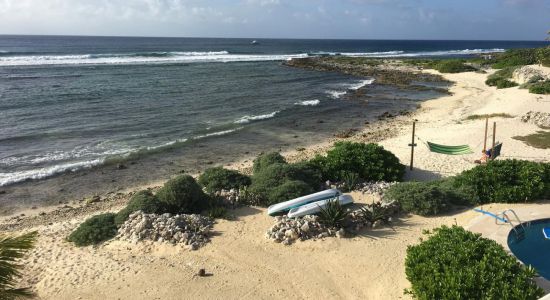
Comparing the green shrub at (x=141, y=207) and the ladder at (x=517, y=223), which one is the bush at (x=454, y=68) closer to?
the ladder at (x=517, y=223)

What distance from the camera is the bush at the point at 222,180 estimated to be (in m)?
13.5

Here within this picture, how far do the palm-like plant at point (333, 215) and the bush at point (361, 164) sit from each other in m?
3.43

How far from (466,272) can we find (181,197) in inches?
307

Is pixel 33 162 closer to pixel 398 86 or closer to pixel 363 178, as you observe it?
pixel 363 178

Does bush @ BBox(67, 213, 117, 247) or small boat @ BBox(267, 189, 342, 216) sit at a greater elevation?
small boat @ BBox(267, 189, 342, 216)

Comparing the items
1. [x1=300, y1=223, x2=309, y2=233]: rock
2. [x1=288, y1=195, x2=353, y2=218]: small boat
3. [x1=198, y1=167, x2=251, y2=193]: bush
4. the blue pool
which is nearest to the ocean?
[x1=198, y1=167, x2=251, y2=193]: bush

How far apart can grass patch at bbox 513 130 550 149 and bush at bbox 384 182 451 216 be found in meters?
9.91

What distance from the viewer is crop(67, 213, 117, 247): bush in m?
10.8

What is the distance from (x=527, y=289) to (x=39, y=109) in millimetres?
30226

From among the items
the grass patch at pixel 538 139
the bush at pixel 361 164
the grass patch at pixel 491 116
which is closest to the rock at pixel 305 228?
the bush at pixel 361 164

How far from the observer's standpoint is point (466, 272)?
7.22m

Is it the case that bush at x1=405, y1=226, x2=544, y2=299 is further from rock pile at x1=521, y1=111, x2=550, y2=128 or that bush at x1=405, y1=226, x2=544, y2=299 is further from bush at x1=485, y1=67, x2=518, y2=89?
bush at x1=485, y1=67, x2=518, y2=89

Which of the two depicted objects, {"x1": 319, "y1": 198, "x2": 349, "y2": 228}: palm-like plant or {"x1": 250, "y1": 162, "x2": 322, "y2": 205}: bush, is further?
{"x1": 250, "y1": 162, "x2": 322, "y2": 205}: bush

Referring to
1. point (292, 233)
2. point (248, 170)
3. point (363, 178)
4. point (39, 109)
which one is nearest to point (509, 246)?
point (292, 233)
